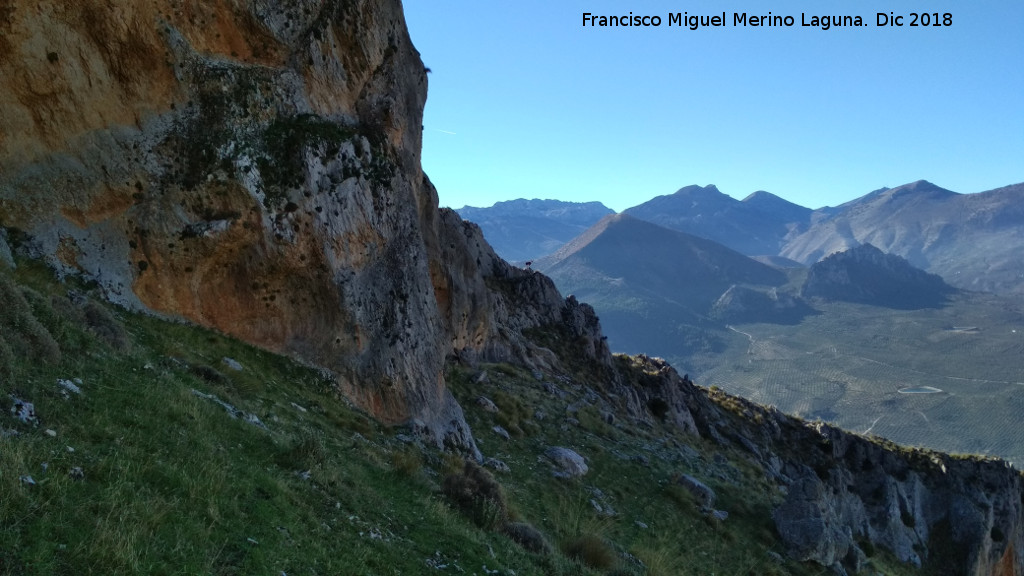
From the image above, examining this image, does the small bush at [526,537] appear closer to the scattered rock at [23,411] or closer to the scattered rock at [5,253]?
the scattered rock at [23,411]

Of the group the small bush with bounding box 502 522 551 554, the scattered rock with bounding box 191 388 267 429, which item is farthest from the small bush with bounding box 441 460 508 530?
the scattered rock with bounding box 191 388 267 429

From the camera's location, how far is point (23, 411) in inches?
332

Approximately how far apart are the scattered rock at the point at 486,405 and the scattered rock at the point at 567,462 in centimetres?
385

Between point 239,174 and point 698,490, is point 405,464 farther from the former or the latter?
point 698,490

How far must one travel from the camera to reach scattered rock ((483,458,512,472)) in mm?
22728

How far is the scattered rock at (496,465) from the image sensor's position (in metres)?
22.7

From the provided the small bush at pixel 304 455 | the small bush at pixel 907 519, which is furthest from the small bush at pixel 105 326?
the small bush at pixel 907 519

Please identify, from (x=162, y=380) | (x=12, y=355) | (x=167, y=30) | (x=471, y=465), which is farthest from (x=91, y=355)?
(x=167, y=30)

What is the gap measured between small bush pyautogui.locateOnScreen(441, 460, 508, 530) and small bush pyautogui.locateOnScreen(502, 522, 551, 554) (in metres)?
0.28

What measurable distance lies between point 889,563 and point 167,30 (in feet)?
157

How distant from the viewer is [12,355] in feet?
30.9

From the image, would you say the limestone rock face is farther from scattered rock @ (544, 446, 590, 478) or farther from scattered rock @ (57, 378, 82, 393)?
scattered rock @ (57, 378, 82, 393)

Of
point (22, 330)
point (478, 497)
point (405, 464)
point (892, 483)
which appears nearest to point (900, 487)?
point (892, 483)

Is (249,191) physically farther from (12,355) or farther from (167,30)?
(12,355)
